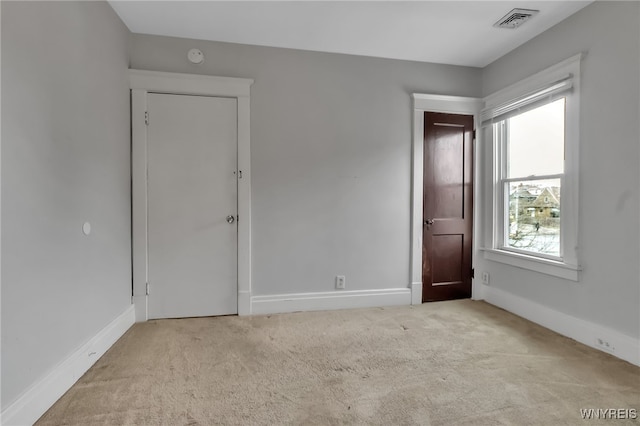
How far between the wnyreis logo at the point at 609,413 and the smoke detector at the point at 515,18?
2692mm

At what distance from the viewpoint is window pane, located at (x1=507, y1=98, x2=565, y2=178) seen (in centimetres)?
260

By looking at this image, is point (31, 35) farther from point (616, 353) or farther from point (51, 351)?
point (616, 353)

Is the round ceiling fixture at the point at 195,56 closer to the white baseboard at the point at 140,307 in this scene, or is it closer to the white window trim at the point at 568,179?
the white baseboard at the point at 140,307

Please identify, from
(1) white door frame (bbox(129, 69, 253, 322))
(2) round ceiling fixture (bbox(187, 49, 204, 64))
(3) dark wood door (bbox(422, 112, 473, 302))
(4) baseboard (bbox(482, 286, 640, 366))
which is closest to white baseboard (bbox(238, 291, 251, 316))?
(1) white door frame (bbox(129, 69, 253, 322))

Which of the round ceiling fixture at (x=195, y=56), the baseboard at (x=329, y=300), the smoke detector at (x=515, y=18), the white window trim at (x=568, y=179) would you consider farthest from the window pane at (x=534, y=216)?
the round ceiling fixture at (x=195, y=56)

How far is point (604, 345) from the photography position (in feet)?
7.14

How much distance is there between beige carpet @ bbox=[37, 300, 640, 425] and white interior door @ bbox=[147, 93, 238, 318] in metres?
0.28

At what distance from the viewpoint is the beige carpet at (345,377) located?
60.9 inches

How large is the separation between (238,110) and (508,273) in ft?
10.1

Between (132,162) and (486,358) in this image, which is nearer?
(486,358)

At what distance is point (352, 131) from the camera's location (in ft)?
10.1

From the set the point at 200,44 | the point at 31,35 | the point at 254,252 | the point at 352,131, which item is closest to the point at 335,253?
the point at 254,252

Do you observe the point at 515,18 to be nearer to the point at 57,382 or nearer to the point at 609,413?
the point at 609,413

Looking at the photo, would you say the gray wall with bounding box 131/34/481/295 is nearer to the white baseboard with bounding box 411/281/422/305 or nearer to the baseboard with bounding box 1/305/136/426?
the white baseboard with bounding box 411/281/422/305
